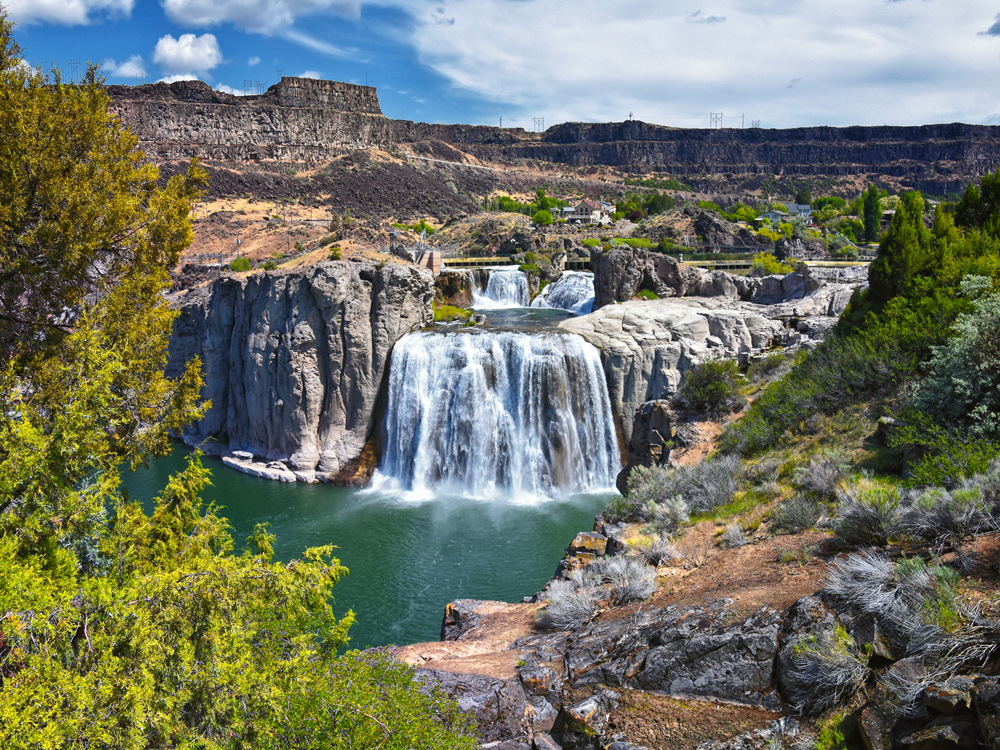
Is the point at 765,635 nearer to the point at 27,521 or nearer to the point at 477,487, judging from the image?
the point at 27,521

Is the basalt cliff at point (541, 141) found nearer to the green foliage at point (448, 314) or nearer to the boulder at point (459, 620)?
the green foliage at point (448, 314)

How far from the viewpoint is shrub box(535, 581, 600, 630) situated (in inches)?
309

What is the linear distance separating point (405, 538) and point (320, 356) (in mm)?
9168

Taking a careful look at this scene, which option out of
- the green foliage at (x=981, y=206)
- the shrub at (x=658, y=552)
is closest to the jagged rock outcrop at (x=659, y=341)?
the green foliage at (x=981, y=206)

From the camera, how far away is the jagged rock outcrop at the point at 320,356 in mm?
23672

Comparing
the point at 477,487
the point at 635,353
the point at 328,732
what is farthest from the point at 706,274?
the point at 328,732

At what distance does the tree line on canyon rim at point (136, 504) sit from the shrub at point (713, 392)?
443 centimetres

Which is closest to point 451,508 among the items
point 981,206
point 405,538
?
point 405,538

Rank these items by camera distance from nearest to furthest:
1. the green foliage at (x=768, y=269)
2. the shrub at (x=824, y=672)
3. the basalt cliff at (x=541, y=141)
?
1. the shrub at (x=824, y=672)
2. the green foliage at (x=768, y=269)
3. the basalt cliff at (x=541, y=141)

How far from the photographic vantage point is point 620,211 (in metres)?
70.4

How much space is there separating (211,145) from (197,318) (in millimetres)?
56140

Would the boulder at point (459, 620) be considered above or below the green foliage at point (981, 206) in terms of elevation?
below

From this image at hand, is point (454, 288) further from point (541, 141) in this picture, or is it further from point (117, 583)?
point (541, 141)

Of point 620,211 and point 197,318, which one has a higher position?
point 620,211
